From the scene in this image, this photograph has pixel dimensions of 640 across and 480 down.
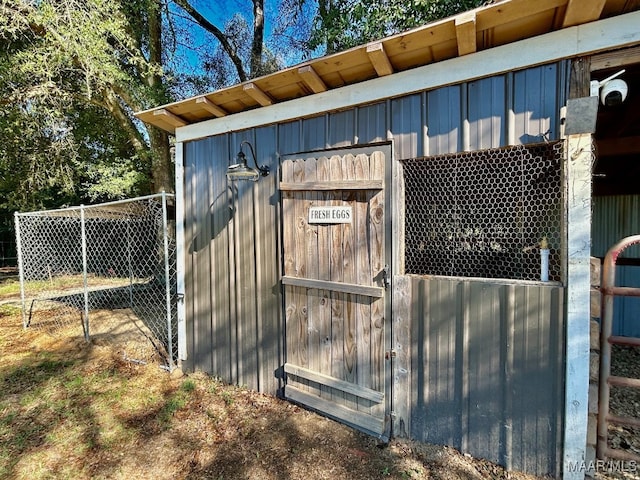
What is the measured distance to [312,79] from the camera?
7.48 feet

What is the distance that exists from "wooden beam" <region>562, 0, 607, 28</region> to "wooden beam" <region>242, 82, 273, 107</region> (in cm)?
191

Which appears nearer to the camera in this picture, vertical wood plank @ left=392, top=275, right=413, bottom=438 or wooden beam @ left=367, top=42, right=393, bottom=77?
wooden beam @ left=367, top=42, right=393, bottom=77

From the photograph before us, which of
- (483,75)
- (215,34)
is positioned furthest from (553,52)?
(215,34)

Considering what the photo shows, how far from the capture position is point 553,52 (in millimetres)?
1710

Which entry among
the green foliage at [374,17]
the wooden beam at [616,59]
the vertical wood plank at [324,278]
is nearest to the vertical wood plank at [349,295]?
the vertical wood plank at [324,278]

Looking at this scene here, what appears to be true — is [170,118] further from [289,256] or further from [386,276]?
[386,276]

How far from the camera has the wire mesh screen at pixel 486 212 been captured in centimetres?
190

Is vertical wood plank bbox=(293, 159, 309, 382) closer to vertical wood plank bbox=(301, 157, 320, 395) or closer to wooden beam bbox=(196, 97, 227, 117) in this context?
vertical wood plank bbox=(301, 157, 320, 395)

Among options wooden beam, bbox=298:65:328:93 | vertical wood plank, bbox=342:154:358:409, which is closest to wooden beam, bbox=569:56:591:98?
vertical wood plank, bbox=342:154:358:409

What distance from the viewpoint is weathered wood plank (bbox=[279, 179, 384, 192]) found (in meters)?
2.21

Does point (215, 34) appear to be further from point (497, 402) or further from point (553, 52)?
point (497, 402)

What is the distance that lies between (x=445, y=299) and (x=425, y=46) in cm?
151

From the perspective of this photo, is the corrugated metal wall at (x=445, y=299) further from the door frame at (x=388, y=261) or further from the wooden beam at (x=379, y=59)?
the wooden beam at (x=379, y=59)

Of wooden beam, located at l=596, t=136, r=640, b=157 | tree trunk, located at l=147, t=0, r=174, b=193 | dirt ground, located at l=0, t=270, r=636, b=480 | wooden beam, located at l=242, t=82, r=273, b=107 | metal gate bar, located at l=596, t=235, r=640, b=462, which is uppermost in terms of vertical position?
tree trunk, located at l=147, t=0, r=174, b=193
